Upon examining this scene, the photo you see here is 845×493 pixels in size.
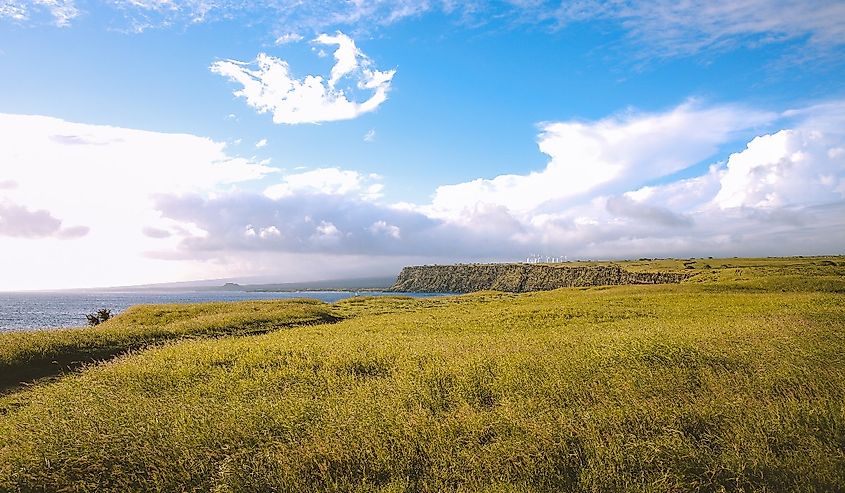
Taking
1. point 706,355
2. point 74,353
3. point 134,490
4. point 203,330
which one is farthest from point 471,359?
point 203,330

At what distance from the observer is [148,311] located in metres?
45.8

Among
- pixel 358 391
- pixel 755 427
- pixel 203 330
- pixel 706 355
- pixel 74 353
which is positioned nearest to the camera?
pixel 755 427

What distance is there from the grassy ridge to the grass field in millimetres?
6015

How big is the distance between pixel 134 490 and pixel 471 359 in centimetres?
1028

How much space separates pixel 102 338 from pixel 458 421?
998 inches

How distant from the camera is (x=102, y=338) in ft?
87.2

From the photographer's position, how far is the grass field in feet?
28.3

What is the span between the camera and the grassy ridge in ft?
69.2

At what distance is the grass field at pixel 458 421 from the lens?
8641 millimetres

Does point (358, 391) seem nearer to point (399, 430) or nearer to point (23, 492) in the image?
point (399, 430)

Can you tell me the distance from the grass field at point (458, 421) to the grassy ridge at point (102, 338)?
6.02 metres

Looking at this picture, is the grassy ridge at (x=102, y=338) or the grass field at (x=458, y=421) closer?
the grass field at (x=458, y=421)

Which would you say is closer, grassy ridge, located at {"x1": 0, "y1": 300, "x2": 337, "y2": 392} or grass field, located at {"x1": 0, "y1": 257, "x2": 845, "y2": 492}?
grass field, located at {"x1": 0, "y1": 257, "x2": 845, "y2": 492}

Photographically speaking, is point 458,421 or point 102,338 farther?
point 102,338
